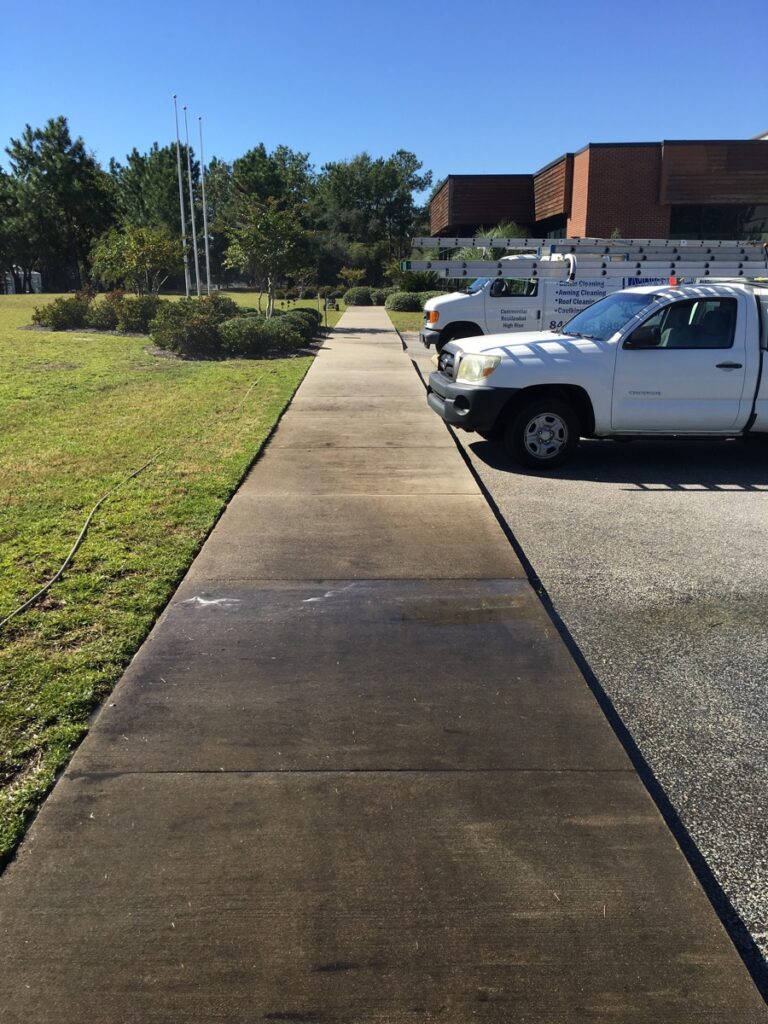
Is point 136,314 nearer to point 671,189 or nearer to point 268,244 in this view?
point 268,244

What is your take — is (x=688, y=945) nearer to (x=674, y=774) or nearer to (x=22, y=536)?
(x=674, y=774)

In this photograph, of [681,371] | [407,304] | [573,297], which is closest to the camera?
[681,371]

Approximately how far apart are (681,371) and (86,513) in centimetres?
566

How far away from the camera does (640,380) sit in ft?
25.9

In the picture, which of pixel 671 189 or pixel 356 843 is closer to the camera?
pixel 356 843

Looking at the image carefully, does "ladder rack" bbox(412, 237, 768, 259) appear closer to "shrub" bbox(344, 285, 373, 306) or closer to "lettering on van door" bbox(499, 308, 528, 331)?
"lettering on van door" bbox(499, 308, 528, 331)

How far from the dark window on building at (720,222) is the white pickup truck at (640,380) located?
94.3 ft

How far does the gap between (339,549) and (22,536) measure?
2305mm

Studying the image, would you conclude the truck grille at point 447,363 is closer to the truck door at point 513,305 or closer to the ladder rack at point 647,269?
the ladder rack at point 647,269

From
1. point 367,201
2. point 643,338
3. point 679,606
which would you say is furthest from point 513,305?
point 367,201

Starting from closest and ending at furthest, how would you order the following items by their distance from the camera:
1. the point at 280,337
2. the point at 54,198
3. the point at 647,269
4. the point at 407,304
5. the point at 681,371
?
the point at 681,371
the point at 647,269
the point at 280,337
the point at 407,304
the point at 54,198

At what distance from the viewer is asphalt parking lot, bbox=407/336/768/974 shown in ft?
10.4

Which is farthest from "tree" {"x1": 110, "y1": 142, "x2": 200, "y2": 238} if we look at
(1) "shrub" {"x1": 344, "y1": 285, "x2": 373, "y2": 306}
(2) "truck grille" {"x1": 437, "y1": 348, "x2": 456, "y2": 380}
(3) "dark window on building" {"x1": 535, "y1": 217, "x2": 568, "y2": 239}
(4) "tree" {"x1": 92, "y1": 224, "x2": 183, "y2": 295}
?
(2) "truck grille" {"x1": 437, "y1": 348, "x2": 456, "y2": 380}

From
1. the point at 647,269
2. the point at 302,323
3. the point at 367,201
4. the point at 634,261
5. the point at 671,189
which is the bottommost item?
the point at 302,323
